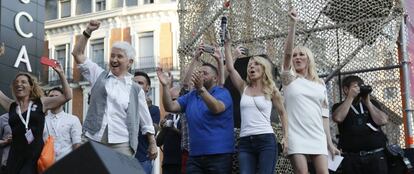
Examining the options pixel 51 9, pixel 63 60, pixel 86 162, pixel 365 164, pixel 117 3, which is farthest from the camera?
pixel 51 9

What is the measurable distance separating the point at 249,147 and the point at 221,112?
18.0 inches

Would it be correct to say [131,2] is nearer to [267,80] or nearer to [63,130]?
[63,130]

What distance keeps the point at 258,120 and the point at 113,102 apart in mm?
1355

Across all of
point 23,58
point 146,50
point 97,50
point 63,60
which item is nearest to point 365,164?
point 23,58

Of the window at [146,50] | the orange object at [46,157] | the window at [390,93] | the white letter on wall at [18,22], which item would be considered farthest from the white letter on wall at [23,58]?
the window at [390,93]

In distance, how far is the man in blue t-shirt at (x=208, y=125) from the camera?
6238mm

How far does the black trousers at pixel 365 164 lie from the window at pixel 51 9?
35.2 meters

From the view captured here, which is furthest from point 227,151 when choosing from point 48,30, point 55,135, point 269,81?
point 48,30

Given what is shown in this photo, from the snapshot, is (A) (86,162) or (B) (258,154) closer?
(A) (86,162)

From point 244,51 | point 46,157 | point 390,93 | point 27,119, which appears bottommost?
point 46,157

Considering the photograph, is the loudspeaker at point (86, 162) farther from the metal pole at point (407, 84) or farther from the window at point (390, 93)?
the window at point (390, 93)

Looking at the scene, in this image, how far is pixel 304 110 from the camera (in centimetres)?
618

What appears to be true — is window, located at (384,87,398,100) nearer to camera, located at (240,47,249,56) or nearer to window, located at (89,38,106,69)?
camera, located at (240,47,249,56)

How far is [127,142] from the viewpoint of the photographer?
5.94 meters
